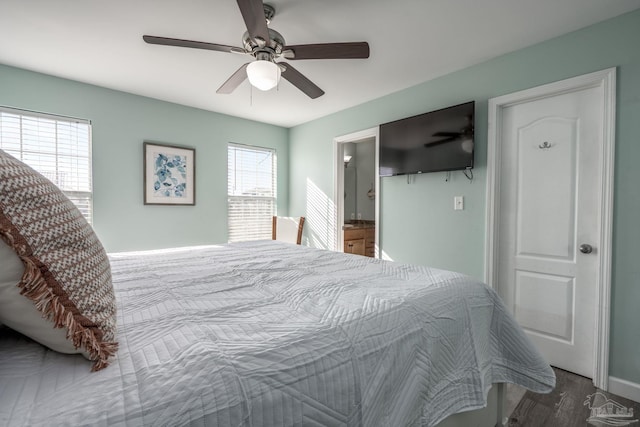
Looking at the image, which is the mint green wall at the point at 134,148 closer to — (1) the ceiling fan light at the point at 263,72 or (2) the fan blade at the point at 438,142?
(1) the ceiling fan light at the point at 263,72

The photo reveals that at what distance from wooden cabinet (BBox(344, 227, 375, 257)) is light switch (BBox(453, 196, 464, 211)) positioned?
1640 millimetres

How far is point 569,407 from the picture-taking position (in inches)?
71.4

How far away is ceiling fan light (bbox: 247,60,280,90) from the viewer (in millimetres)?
1769

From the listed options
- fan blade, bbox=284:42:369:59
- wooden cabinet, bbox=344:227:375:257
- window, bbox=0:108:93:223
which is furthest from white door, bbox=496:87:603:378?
window, bbox=0:108:93:223

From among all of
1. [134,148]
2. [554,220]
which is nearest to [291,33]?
[134,148]

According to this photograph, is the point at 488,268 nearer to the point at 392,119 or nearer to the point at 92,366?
the point at 392,119

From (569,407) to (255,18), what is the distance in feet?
9.72

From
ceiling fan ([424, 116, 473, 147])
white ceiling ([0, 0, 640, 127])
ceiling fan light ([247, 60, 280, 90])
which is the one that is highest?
white ceiling ([0, 0, 640, 127])

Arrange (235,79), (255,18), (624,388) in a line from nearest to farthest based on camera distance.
Answer: (255,18)
(624,388)
(235,79)

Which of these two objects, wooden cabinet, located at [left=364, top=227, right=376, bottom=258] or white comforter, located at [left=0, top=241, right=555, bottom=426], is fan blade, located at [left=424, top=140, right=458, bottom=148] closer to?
white comforter, located at [left=0, top=241, right=555, bottom=426]

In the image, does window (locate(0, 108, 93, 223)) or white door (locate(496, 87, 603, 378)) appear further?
window (locate(0, 108, 93, 223))

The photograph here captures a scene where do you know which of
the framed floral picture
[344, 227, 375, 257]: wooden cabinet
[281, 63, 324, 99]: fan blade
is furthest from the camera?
[344, 227, 375, 257]: wooden cabinet

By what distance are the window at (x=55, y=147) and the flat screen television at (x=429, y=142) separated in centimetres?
326

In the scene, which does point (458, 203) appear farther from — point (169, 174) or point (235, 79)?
point (169, 174)
